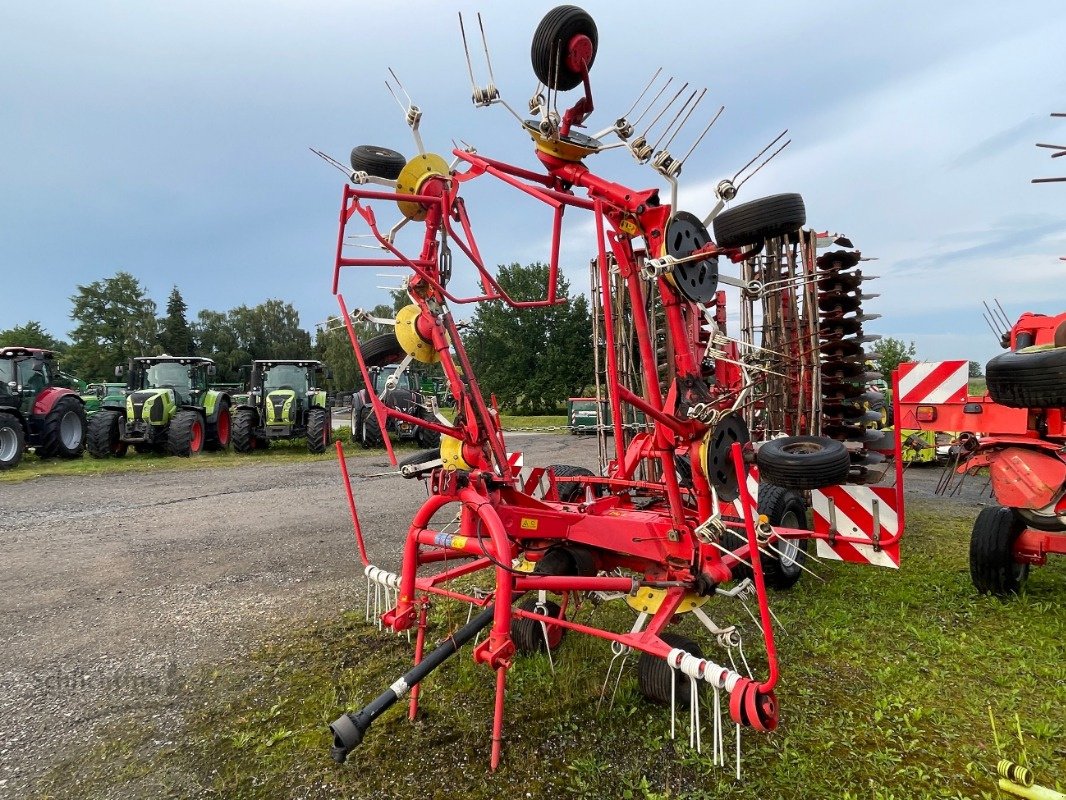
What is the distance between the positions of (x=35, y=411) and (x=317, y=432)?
6.18 metres

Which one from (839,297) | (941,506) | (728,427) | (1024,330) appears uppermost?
(839,297)

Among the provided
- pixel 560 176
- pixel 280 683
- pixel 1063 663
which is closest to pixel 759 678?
pixel 1063 663

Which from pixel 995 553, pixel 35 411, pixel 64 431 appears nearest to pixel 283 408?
pixel 64 431

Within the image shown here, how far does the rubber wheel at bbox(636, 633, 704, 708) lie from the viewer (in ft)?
9.87

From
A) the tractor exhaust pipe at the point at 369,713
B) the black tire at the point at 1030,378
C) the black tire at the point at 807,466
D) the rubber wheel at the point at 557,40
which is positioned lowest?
the tractor exhaust pipe at the point at 369,713

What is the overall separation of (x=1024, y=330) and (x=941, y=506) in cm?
471

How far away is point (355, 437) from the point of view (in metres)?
17.7

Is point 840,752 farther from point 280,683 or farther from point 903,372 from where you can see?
point 903,372

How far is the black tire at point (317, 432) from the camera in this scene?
16.2m

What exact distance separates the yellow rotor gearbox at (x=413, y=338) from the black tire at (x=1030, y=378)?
9.90 feet

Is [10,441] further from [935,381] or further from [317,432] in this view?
[935,381]

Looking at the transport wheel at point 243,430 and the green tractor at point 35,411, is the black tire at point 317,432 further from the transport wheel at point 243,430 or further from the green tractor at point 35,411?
the green tractor at point 35,411

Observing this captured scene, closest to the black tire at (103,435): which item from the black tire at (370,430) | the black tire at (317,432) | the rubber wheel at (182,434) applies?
the rubber wheel at (182,434)

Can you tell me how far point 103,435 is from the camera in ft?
48.4
